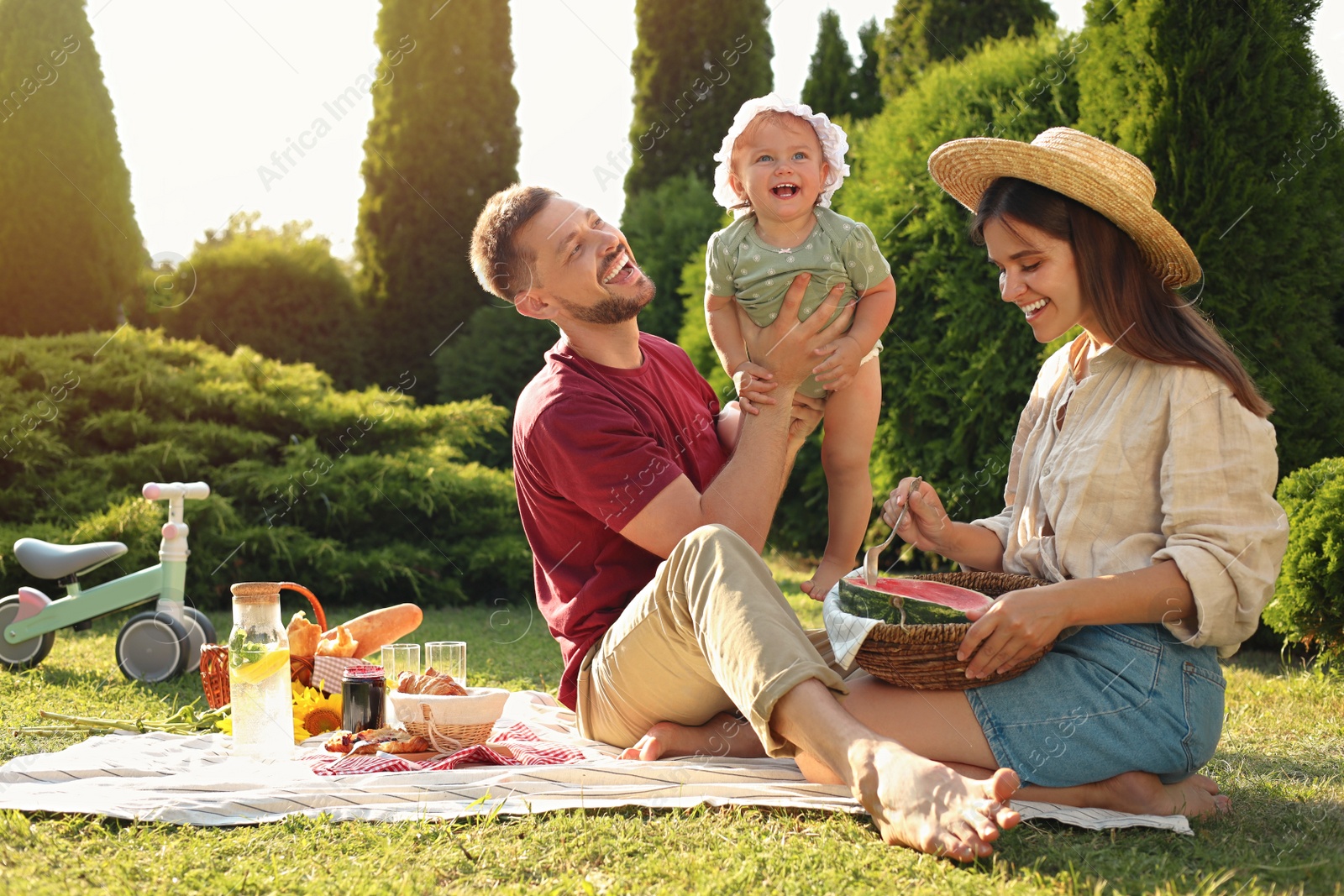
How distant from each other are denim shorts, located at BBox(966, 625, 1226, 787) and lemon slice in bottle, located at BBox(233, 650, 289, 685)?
195 centimetres

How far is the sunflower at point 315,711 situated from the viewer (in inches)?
146

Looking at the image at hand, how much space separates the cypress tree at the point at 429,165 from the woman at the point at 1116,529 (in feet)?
38.5

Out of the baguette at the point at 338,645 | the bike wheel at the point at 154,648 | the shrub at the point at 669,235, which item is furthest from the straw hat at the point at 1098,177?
the shrub at the point at 669,235

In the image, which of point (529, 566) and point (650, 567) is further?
point (529, 566)

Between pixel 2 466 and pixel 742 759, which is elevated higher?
pixel 2 466

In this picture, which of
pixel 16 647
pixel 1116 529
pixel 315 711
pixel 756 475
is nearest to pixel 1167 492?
pixel 1116 529

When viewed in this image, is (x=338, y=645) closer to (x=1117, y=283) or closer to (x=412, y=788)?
(x=412, y=788)

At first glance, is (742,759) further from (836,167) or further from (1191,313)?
(836,167)

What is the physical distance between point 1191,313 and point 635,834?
1.83 meters

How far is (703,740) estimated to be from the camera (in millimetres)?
3131

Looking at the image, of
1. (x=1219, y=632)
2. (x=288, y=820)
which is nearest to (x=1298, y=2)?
(x=1219, y=632)

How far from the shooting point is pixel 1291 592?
16.0ft

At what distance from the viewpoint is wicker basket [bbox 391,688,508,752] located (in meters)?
3.21

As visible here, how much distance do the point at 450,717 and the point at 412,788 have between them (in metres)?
0.39
